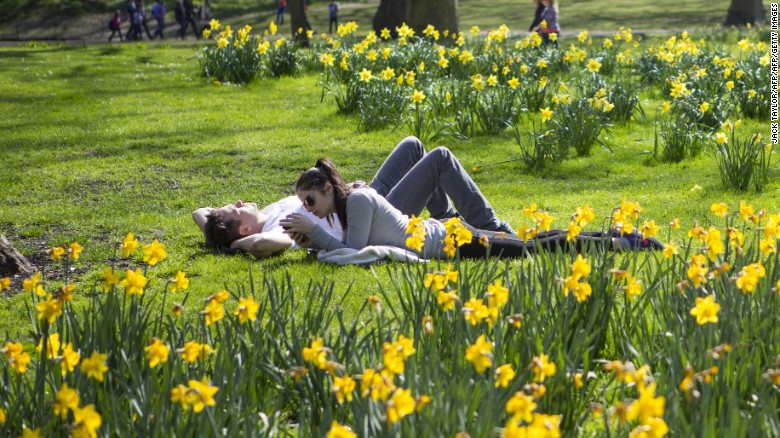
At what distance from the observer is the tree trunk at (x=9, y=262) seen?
17.3ft

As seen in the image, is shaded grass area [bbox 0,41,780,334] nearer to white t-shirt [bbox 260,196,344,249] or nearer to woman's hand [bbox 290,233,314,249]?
Result: woman's hand [bbox 290,233,314,249]

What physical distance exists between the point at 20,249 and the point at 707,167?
4.98m

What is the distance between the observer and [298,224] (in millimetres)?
5363

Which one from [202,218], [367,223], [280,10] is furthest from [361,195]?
[280,10]

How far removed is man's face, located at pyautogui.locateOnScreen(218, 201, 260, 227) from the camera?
578 cm

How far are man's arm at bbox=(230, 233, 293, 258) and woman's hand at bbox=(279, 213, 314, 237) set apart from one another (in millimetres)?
200

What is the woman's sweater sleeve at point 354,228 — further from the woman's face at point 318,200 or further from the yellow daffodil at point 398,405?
the yellow daffodil at point 398,405

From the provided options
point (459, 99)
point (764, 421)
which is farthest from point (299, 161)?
point (764, 421)

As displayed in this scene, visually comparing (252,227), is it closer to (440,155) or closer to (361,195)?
(361,195)

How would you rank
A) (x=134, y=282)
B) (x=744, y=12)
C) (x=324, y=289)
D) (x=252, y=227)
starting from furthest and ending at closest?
(x=744, y=12) → (x=252, y=227) → (x=324, y=289) → (x=134, y=282)

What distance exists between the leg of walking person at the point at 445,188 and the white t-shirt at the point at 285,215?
39 cm

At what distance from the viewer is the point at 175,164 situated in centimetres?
830

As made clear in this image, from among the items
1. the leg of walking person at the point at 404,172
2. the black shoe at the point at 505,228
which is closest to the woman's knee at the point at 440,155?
the leg of walking person at the point at 404,172

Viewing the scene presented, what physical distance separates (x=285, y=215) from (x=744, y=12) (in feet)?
58.8
